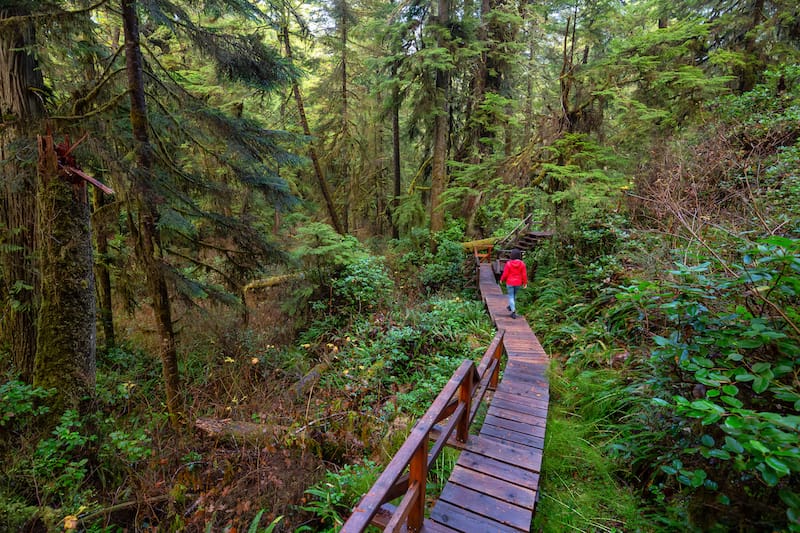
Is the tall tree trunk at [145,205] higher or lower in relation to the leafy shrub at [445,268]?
higher

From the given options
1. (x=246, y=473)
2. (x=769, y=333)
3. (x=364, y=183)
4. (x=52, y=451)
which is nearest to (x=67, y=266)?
(x=52, y=451)

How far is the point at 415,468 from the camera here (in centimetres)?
285

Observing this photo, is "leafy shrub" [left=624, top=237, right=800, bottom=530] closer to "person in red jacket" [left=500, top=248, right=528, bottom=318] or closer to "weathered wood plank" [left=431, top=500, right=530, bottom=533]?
"weathered wood plank" [left=431, top=500, right=530, bottom=533]

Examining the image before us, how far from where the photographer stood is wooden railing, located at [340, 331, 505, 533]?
212 centimetres

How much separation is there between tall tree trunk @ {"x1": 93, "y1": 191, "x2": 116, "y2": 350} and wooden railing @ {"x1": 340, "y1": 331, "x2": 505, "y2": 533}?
7.91 metres

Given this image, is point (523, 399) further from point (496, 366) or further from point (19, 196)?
point (19, 196)

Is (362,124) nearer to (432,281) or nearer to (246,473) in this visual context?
(432,281)

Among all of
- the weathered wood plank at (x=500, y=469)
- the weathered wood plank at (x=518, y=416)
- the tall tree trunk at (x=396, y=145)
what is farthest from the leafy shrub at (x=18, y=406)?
the tall tree trunk at (x=396, y=145)

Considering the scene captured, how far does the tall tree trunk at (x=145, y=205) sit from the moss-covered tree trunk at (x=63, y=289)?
27.2 inches

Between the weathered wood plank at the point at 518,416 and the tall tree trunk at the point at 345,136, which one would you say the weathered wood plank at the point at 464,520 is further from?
the tall tree trunk at the point at 345,136

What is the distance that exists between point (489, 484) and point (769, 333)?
261 centimetres

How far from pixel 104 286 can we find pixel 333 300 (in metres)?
5.17

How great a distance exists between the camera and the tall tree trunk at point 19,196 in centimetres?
497

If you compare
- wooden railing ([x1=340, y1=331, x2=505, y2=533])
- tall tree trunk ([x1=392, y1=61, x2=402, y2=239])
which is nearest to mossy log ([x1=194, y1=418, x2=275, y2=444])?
wooden railing ([x1=340, y1=331, x2=505, y2=533])
